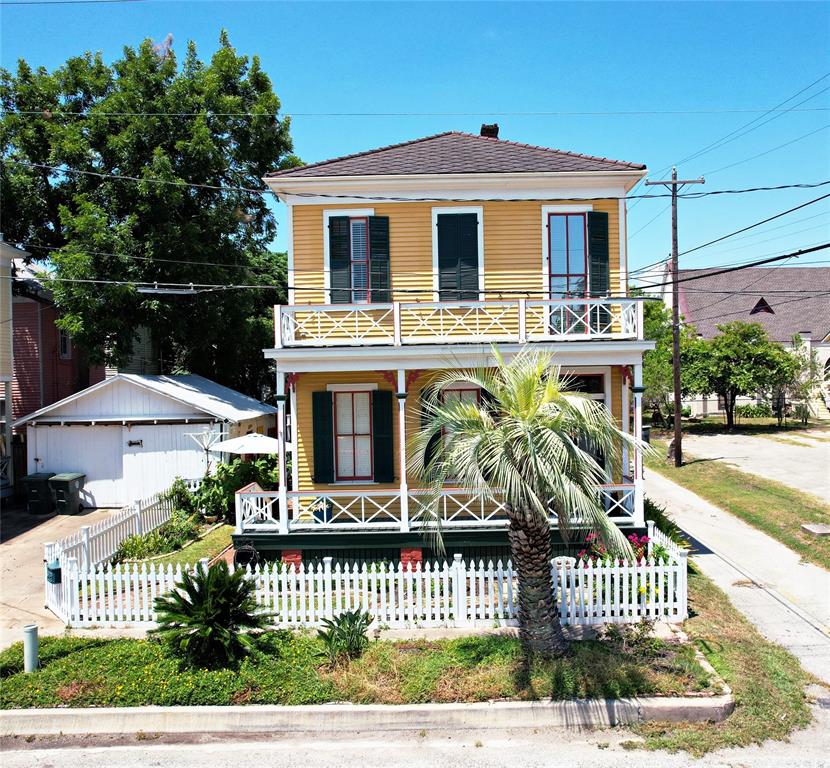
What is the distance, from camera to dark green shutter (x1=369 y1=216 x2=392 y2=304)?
13.4m

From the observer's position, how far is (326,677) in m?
7.77

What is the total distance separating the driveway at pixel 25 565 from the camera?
387 inches

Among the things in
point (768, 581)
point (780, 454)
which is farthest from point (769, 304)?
point (768, 581)

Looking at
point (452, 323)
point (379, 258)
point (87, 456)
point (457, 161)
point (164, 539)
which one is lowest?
point (164, 539)

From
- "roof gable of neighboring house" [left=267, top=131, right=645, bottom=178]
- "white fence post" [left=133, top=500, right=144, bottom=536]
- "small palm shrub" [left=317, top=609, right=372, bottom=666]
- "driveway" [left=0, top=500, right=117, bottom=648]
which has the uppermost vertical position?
"roof gable of neighboring house" [left=267, top=131, right=645, bottom=178]

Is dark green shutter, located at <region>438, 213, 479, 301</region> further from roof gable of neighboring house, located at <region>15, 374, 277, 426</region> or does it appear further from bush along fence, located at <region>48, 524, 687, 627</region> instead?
roof gable of neighboring house, located at <region>15, 374, 277, 426</region>

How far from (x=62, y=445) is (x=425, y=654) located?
14.1m

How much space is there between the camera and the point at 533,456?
7078 millimetres

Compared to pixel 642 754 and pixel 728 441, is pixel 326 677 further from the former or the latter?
pixel 728 441

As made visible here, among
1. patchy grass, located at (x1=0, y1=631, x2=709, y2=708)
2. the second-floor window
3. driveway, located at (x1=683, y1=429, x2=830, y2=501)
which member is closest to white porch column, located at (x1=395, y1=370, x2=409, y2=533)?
the second-floor window

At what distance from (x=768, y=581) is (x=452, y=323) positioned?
7.56 metres

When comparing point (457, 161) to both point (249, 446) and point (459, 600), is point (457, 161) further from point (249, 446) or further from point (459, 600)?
point (459, 600)

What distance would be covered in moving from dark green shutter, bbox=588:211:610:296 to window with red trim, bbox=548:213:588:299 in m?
0.12

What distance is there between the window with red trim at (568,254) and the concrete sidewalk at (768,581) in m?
6.11
